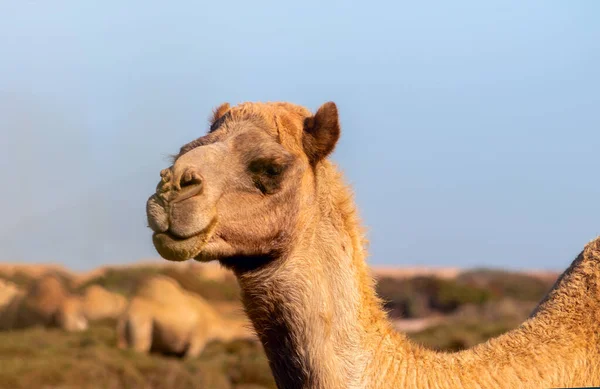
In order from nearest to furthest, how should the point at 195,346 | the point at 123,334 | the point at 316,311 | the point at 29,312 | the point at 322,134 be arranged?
the point at 316,311, the point at 322,134, the point at 123,334, the point at 195,346, the point at 29,312

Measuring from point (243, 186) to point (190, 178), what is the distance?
34 cm

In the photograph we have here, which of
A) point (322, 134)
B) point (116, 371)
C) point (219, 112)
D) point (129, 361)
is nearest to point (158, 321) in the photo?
point (129, 361)

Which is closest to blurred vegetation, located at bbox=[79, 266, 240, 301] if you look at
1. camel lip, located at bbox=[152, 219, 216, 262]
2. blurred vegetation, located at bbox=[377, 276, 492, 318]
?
blurred vegetation, located at bbox=[377, 276, 492, 318]

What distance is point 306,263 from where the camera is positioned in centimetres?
445

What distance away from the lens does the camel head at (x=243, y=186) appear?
4.17 metres

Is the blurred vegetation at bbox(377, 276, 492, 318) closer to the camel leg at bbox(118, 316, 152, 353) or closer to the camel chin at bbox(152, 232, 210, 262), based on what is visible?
the camel leg at bbox(118, 316, 152, 353)

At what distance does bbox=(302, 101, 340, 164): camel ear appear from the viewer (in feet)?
15.6

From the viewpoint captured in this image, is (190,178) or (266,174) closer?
(190,178)

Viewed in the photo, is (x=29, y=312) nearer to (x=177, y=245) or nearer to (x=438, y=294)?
Answer: (x=438, y=294)

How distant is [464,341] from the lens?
1873 centimetres

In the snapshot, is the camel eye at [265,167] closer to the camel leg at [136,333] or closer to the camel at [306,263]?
the camel at [306,263]

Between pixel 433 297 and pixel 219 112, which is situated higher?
pixel 219 112

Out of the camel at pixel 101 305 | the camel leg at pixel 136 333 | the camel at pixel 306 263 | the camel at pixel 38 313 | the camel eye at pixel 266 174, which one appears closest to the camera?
the camel at pixel 306 263

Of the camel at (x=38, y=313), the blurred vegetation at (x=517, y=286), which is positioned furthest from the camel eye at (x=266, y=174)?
the blurred vegetation at (x=517, y=286)
